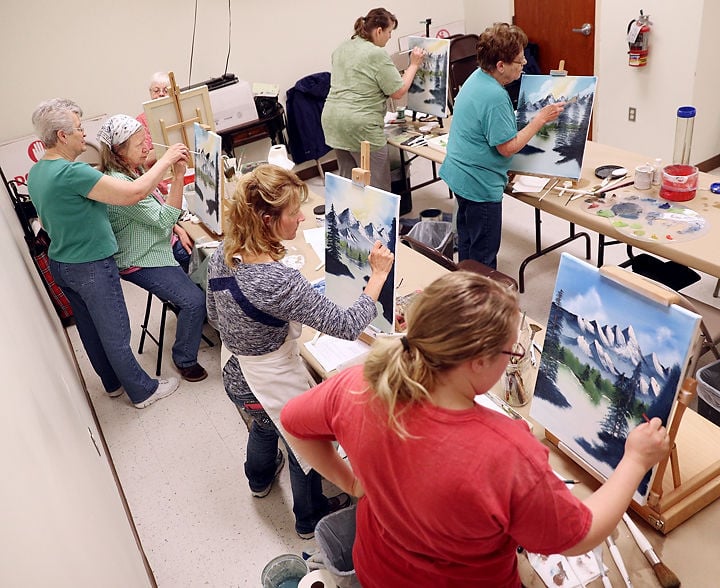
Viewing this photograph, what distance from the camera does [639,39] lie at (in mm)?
4625

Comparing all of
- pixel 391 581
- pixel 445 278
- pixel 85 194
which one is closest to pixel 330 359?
pixel 391 581

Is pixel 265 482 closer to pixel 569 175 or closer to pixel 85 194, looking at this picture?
pixel 85 194

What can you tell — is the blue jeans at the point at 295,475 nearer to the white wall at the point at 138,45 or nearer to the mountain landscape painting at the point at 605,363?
the mountain landscape painting at the point at 605,363

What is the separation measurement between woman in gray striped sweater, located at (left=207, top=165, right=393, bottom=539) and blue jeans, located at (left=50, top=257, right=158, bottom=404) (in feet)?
3.78

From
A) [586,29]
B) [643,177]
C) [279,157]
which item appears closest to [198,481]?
[279,157]

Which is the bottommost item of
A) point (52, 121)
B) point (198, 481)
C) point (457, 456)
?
point (198, 481)

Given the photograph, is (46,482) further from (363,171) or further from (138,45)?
(138,45)

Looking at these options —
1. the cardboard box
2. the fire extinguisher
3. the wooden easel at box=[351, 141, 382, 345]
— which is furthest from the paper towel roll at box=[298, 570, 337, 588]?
the fire extinguisher

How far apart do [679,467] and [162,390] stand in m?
2.70

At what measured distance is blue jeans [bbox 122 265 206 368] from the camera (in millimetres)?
3293

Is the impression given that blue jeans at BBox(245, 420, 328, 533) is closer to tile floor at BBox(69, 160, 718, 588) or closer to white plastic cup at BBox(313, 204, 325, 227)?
tile floor at BBox(69, 160, 718, 588)

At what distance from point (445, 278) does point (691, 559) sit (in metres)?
0.91

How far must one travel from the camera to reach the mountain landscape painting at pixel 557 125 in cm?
310

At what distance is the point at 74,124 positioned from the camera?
2.84 m
